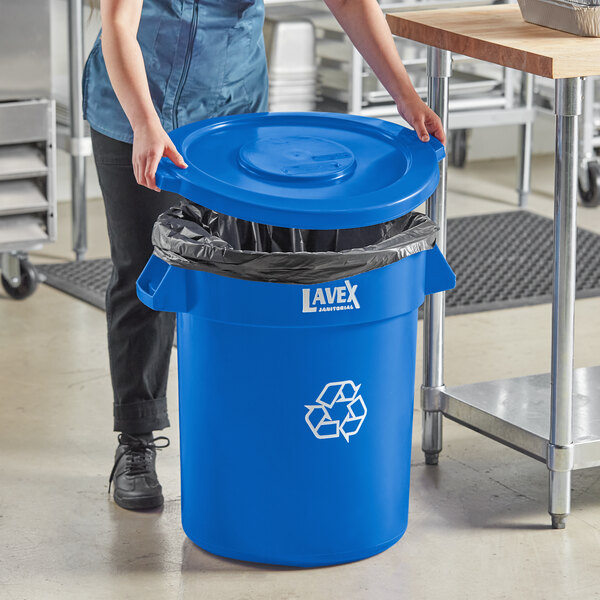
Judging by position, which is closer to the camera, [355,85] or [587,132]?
[355,85]

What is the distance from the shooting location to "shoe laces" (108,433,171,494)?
8.41 feet

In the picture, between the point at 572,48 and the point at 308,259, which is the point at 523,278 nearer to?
the point at 572,48

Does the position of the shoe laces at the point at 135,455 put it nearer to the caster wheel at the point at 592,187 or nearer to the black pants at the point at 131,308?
the black pants at the point at 131,308

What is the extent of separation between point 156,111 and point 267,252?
40 cm

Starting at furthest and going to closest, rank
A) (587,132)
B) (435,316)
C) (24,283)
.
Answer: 1. (587,132)
2. (24,283)
3. (435,316)

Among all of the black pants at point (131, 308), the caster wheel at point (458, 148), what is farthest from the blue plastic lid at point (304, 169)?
the caster wheel at point (458, 148)

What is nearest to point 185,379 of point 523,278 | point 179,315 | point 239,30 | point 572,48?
point 179,315

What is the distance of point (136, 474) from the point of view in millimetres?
2553

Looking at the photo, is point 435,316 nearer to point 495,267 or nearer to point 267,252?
point 267,252

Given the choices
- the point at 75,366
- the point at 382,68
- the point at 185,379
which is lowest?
the point at 75,366

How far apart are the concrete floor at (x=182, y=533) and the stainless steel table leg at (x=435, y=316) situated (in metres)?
0.08

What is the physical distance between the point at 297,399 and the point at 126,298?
1.82 ft

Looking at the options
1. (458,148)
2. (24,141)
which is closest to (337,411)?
(24,141)

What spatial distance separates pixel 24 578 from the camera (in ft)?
7.36
